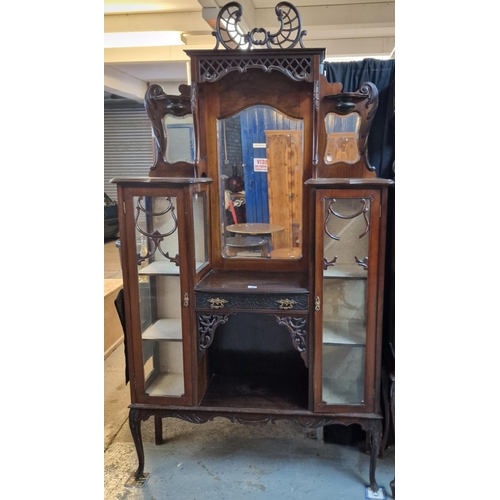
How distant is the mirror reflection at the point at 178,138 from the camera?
2102 millimetres

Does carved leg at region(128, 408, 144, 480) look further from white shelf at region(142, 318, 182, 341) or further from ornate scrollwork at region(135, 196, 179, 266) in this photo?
ornate scrollwork at region(135, 196, 179, 266)

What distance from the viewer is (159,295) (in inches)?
76.8

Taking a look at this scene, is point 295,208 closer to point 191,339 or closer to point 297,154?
point 297,154

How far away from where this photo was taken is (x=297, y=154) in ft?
6.55

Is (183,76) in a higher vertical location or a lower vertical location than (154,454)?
higher

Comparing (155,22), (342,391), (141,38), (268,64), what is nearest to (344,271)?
(342,391)

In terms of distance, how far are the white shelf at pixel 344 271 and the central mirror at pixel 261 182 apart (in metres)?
0.30

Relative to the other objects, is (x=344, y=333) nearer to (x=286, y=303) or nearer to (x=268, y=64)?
(x=286, y=303)

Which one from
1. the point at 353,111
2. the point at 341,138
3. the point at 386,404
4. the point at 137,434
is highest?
the point at 353,111

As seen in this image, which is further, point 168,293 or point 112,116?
point 112,116

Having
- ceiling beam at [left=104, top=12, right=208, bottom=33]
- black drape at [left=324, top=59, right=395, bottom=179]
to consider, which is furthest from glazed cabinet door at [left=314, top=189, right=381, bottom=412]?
ceiling beam at [left=104, top=12, right=208, bottom=33]

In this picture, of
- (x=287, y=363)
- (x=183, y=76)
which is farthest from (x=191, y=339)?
(x=183, y=76)

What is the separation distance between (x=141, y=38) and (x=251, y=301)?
3365 millimetres

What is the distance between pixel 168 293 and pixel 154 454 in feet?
2.79
